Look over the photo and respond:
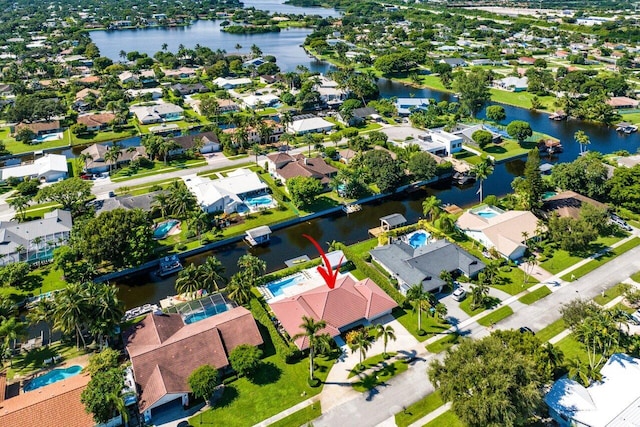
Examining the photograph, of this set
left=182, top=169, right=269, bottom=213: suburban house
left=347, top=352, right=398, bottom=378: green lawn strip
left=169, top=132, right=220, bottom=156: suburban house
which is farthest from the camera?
left=169, top=132, right=220, bottom=156: suburban house

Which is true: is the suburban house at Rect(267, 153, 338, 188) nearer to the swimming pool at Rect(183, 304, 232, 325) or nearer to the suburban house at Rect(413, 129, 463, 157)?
the suburban house at Rect(413, 129, 463, 157)

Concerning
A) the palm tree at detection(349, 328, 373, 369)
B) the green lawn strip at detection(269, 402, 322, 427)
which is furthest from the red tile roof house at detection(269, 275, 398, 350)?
the green lawn strip at detection(269, 402, 322, 427)

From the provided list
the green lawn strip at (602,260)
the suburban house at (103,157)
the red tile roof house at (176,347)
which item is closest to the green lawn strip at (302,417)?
the red tile roof house at (176,347)

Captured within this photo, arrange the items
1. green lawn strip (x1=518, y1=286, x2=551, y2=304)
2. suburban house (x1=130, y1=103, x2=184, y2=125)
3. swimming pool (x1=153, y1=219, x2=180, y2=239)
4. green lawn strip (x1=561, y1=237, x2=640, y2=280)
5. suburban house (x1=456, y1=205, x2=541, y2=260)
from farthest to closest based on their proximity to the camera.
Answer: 1. suburban house (x1=130, y1=103, x2=184, y2=125)
2. swimming pool (x1=153, y1=219, x2=180, y2=239)
3. suburban house (x1=456, y1=205, x2=541, y2=260)
4. green lawn strip (x1=561, y1=237, x2=640, y2=280)
5. green lawn strip (x1=518, y1=286, x2=551, y2=304)

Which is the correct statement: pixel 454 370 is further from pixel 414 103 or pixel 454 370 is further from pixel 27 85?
pixel 27 85

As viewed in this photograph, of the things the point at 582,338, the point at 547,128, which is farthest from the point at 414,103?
the point at 582,338

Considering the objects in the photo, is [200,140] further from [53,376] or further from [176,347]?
[53,376]

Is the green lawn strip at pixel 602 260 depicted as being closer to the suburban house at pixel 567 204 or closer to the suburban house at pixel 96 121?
the suburban house at pixel 567 204
